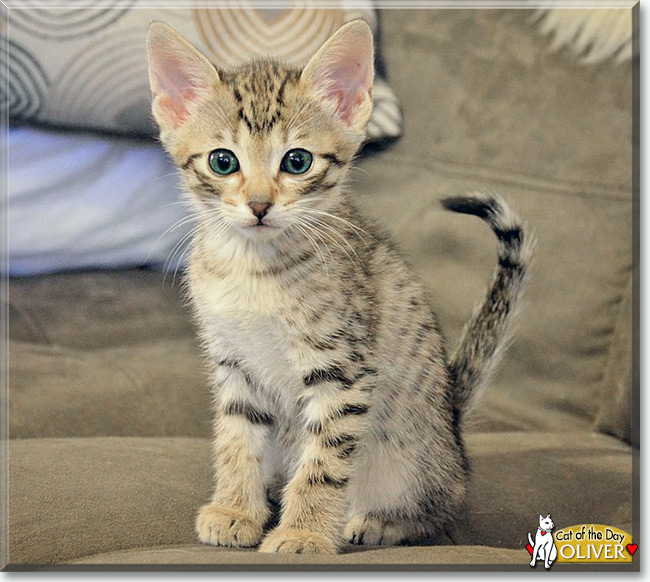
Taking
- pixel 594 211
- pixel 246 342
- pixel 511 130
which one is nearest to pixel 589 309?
pixel 594 211

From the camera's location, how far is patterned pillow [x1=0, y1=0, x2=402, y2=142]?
116 centimetres

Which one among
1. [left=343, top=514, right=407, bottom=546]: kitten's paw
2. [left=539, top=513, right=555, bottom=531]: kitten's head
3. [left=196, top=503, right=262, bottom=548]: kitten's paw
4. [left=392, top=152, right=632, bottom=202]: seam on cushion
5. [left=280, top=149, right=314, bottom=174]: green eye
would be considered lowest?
[left=343, top=514, right=407, bottom=546]: kitten's paw

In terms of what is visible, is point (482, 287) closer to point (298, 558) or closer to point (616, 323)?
point (616, 323)

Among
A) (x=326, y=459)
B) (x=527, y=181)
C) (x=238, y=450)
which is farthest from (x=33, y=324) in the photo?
(x=527, y=181)

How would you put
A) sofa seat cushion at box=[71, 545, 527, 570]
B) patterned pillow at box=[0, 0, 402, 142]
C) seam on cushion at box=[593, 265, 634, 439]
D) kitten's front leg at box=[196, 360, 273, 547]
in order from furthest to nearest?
seam on cushion at box=[593, 265, 634, 439]
patterned pillow at box=[0, 0, 402, 142]
kitten's front leg at box=[196, 360, 273, 547]
sofa seat cushion at box=[71, 545, 527, 570]

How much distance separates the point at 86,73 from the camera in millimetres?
1162

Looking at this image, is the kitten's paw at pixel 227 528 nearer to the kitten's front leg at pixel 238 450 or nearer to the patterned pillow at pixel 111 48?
the kitten's front leg at pixel 238 450

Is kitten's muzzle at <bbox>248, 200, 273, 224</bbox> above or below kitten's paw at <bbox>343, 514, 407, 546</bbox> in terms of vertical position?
above

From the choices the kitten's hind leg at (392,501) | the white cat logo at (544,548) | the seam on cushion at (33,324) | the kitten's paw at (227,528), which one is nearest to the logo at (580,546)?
the white cat logo at (544,548)

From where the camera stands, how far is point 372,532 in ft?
3.05

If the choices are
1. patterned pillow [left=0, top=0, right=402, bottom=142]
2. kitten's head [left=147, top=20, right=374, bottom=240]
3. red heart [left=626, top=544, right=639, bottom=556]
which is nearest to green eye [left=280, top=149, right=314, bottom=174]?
kitten's head [left=147, top=20, right=374, bottom=240]

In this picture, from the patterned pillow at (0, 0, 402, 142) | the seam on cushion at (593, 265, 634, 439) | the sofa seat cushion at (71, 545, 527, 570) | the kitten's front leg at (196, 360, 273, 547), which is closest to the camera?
the sofa seat cushion at (71, 545, 527, 570)

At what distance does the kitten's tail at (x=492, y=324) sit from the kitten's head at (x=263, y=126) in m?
0.19

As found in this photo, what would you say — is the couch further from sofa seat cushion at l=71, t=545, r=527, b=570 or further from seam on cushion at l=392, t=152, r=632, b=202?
sofa seat cushion at l=71, t=545, r=527, b=570
